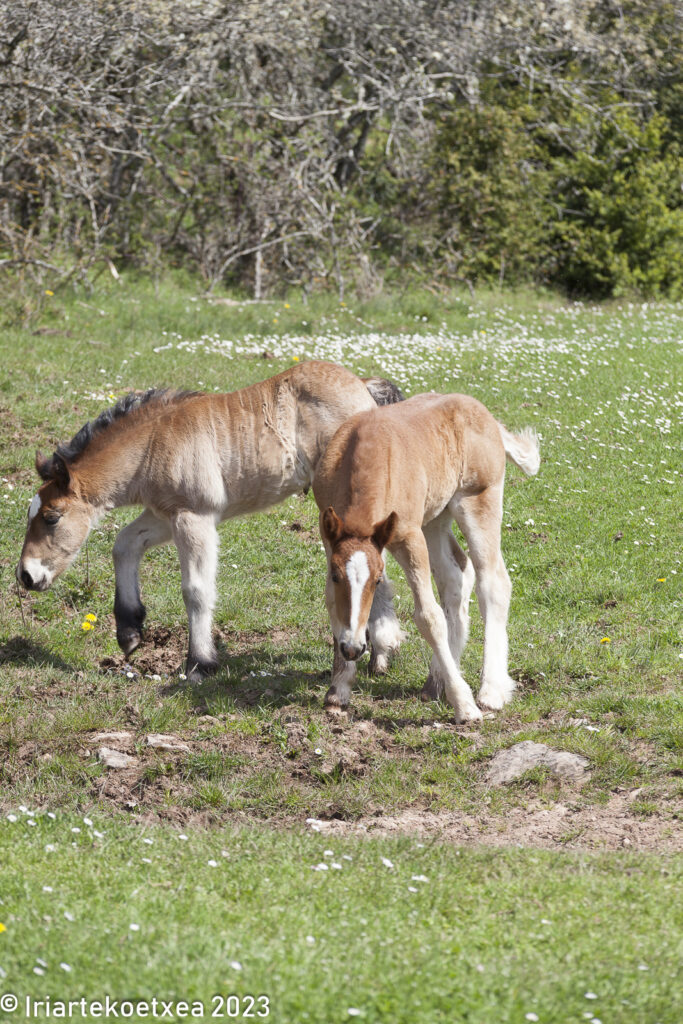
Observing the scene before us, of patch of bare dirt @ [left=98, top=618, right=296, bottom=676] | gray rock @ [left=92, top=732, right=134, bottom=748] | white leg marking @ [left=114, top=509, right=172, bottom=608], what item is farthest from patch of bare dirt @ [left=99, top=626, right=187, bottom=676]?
gray rock @ [left=92, top=732, right=134, bottom=748]

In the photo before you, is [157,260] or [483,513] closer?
[483,513]

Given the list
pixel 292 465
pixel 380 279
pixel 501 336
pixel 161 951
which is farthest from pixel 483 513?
pixel 380 279

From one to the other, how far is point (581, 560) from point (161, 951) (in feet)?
21.4

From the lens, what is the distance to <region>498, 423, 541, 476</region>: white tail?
8875 millimetres

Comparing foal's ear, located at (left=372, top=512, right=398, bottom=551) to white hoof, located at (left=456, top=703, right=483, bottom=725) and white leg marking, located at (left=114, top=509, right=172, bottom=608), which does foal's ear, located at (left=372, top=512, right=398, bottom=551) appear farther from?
white leg marking, located at (left=114, top=509, right=172, bottom=608)

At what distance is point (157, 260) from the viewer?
21.7m

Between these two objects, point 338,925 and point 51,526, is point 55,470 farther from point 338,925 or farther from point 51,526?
point 338,925

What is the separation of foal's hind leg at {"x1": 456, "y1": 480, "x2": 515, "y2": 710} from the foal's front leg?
5.96 feet

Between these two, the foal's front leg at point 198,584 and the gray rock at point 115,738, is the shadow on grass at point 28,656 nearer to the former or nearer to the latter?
the foal's front leg at point 198,584

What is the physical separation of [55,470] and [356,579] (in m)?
2.87

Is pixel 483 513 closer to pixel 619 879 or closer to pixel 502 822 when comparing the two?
pixel 502 822

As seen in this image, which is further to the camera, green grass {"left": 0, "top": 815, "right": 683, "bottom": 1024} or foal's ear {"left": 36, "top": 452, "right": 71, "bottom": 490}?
foal's ear {"left": 36, "top": 452, "right": 71, "bottom": 490}

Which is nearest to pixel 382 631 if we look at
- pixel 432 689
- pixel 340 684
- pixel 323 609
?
pixel 432 689

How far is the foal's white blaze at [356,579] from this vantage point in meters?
6.73
